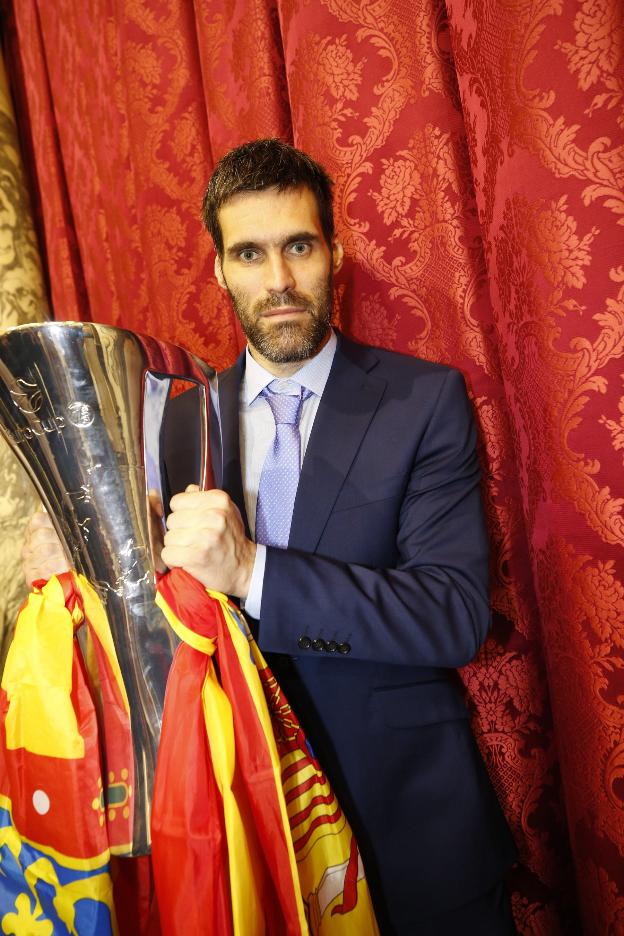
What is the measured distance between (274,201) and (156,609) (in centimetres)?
69

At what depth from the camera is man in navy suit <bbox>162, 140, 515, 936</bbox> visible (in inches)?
33.2

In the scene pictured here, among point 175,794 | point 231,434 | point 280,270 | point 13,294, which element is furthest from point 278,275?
point 13,294

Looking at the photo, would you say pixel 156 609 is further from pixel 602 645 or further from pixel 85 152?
pixel 85 152

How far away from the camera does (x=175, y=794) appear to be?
648 millimetres

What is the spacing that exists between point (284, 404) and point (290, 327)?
5.1 inches

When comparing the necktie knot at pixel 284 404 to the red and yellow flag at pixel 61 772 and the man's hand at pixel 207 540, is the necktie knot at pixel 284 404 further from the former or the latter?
the red and yellow flag at pixel 61 772

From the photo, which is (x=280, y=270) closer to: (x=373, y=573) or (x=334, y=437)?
(x=334, y=437)

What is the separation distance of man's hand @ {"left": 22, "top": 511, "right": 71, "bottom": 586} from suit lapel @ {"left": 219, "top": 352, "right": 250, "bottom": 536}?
0.29 metres

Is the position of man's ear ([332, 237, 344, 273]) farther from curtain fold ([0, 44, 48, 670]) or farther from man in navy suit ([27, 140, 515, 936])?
curtain fold ([0, 44, 48, 670])

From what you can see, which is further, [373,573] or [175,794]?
[373,573]

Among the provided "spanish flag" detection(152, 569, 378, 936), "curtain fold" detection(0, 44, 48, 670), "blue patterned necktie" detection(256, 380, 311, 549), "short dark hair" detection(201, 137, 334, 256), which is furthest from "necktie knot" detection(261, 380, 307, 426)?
"curtain fold" detection(0, 44, 48, 670)

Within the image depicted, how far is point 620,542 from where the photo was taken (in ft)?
2.87

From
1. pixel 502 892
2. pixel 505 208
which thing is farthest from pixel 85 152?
pixel 502 892

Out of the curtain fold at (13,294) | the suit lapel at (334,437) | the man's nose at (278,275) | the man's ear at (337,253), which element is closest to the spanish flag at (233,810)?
the suit lapel at (334,437)
